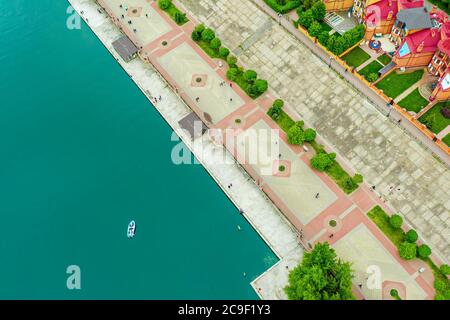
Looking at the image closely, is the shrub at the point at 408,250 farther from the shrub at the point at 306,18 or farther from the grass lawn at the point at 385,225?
the shrub at the point at 306,18

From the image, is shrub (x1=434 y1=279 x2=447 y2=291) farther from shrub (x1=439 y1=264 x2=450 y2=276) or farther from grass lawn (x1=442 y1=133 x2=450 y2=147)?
grass lawn (x1=442 y1=133 x2=450 y2=147)

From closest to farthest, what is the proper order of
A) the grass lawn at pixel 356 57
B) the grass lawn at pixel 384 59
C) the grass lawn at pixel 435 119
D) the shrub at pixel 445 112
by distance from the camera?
the grass lawn at pixel 435 119, the shrub at pixel 445 112, the grass lawn at pixel 384 59, the grass lawn at pixel 356 57

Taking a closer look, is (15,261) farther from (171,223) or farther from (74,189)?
(171,223)

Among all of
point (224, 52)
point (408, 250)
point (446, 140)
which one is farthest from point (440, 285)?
point (224, 52)

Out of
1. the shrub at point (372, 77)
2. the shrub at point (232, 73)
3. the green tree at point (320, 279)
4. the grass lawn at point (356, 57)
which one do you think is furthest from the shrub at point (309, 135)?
the green tree at point (320, 279)

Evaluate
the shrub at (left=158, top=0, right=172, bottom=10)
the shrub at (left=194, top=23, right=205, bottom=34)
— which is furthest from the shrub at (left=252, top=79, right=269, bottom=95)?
the shrub at (left=158, top=0, right=172, bottom=10)
